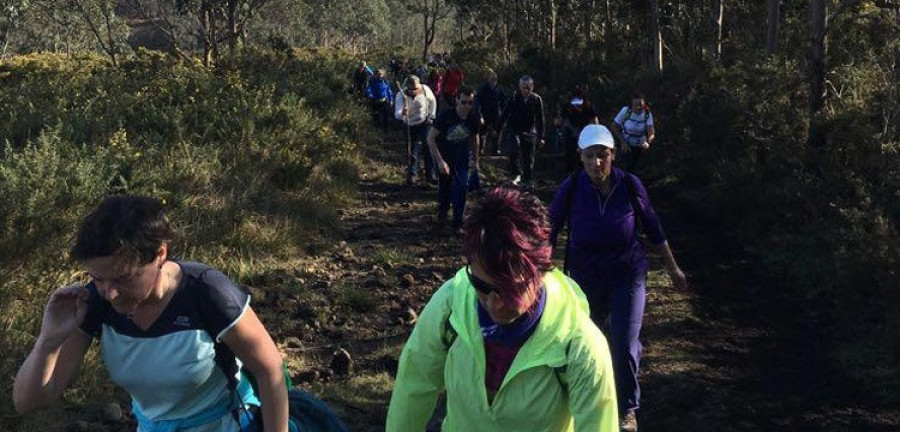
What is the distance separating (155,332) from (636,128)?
971 cm

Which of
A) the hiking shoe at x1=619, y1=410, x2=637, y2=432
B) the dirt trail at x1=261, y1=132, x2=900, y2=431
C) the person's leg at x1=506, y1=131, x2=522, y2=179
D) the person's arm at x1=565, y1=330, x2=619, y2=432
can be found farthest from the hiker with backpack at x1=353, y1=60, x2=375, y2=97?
the person's arm at x1=565, y1=330, x2=619, y2=432

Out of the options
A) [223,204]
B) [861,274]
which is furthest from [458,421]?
[223,204]

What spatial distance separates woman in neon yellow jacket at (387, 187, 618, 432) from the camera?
7.11 feet

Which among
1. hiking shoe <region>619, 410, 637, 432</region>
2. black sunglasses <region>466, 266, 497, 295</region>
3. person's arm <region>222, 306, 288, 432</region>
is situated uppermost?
black sunglasses <region>466, 266, 497, 295</region>

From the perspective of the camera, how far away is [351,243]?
360 inches

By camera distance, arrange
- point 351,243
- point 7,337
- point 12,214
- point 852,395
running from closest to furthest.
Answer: point 7,337, point 852,395, point 12,214, point 351,243

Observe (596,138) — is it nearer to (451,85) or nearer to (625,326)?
→ (625,326)

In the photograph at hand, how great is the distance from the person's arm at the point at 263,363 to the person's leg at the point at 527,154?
31.4 ft

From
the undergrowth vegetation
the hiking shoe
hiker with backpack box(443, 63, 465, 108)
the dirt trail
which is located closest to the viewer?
the hiking shoe

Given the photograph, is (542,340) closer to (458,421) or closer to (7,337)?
(458,421)

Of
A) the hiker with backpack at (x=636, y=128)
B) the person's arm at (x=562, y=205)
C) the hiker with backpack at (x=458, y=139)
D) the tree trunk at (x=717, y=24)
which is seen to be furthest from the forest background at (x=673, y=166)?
the person's arm at (x=562, y=205)

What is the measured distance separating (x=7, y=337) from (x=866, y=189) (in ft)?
23.7

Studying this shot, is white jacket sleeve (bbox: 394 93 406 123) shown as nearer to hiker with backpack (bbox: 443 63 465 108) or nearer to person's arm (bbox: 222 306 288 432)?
hiker with backpack (bbox: 443 63 465 108)

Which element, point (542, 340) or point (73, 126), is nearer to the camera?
point (542, 340)
